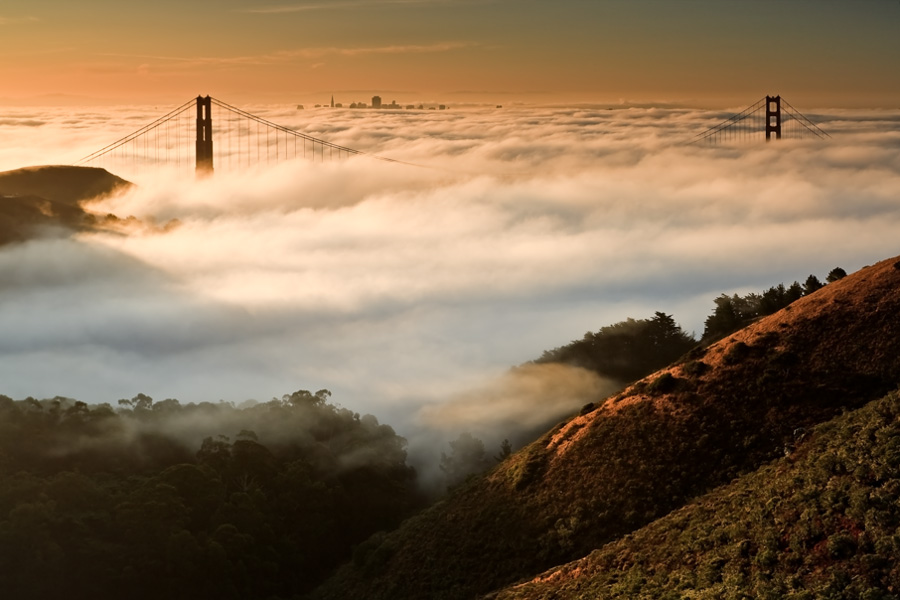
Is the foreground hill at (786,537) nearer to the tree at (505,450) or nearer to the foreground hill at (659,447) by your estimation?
the foreground hill at (659,447)

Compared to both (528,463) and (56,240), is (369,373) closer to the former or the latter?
(56,240)

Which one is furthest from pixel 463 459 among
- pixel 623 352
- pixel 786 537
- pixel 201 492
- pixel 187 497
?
pixel 786 537

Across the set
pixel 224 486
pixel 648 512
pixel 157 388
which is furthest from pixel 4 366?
pixel 648 512

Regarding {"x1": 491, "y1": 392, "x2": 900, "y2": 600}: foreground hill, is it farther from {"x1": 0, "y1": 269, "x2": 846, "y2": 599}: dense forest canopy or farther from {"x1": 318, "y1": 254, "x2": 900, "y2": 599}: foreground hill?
{"x1": 0, "y1": 269, "x2": 846, "y2": 599}: dense forest canopy

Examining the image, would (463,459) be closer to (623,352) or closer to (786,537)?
(623,352)

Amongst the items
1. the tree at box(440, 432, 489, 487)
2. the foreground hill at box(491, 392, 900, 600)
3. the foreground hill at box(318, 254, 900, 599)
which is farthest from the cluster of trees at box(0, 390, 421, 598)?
the foreground hill at box(491, 392, 900, 600)

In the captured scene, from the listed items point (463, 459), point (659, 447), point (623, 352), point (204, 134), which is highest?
point (204, 134)
